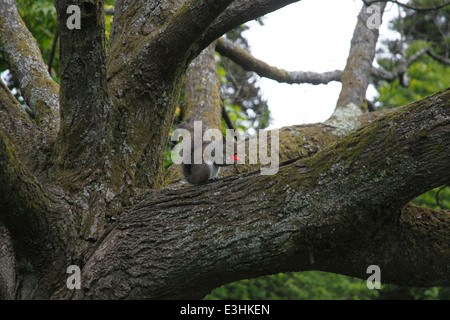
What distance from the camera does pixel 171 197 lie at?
2828 millimetres

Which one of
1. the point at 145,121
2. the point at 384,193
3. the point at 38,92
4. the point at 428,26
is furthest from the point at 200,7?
the point at 428,26

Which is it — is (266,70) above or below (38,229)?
above

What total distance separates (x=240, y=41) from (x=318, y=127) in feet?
22.9

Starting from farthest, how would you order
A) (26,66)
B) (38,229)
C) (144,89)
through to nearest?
1. (26,66)
2. (144,89)
3. (38,229)

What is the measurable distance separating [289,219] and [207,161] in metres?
1.68

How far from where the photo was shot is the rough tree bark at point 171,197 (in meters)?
2.42

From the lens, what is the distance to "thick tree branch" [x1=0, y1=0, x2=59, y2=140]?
11.8 feet
